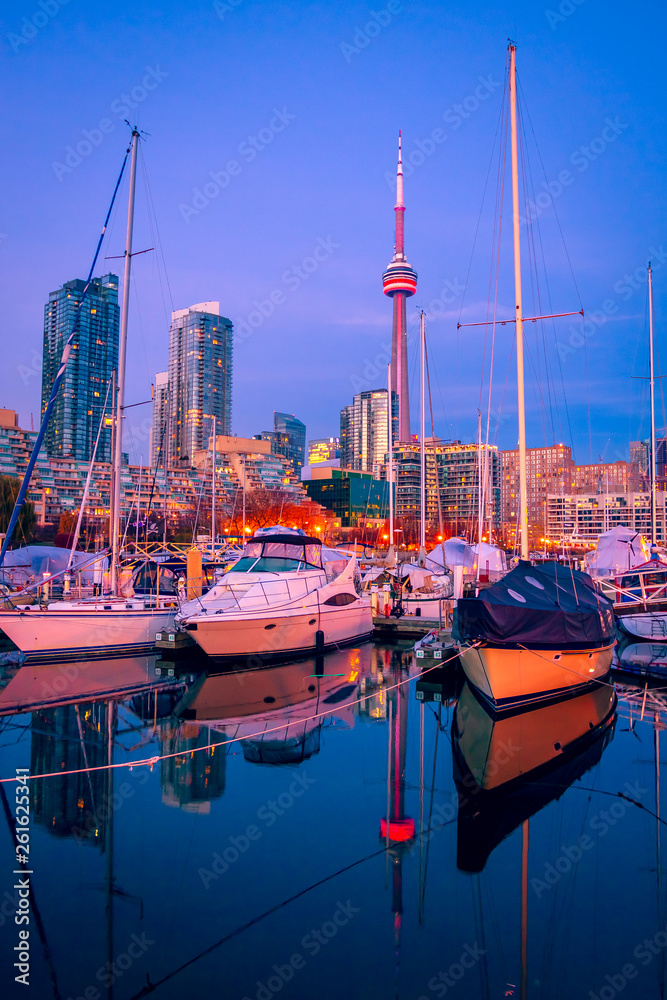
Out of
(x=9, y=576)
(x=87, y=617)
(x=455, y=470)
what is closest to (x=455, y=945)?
(x=87, y=617)

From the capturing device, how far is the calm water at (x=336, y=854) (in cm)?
596

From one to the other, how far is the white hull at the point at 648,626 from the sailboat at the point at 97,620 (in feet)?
50.3

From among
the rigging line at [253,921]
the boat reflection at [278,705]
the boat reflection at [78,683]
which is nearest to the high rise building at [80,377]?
the boat reflection at [78,683]

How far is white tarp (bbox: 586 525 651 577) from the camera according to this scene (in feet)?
101

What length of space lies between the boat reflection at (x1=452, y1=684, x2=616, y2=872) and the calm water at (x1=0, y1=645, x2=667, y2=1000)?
0.05 m

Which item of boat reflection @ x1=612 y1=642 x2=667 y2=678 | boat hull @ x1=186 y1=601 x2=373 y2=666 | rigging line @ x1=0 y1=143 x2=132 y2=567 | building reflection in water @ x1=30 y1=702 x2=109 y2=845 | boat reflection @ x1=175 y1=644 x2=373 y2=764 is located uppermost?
rigging line @ x1=0 y1=143 x2=132 y2=567

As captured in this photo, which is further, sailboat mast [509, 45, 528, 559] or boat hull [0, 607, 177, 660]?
boat hull [0, 607, 177, 660]

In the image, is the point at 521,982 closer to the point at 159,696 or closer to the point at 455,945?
the point at 455,945

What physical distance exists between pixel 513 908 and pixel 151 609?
16709 millimetres

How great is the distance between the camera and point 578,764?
1145cm

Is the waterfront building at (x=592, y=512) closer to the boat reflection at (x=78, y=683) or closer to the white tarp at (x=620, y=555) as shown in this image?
the white tarp at (x=620, y=555)

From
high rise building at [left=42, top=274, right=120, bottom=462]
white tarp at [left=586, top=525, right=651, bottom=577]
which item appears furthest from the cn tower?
white tarp at [left=586, top=525, right=651, bottom=577]

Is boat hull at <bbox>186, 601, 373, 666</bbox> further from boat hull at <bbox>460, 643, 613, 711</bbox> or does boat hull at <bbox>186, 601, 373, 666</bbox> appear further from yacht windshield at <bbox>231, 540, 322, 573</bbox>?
boat hull at <bbox>460, 643, 613, 711</bbox>

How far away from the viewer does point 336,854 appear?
26.9 feet
